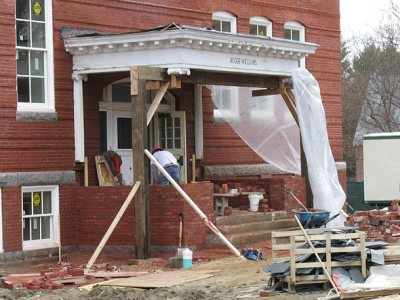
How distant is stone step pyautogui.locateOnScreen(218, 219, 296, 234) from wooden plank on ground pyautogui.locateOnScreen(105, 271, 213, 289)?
141 inches

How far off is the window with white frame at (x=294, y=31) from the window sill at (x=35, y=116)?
354 inches

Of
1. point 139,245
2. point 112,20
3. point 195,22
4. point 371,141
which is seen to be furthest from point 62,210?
point 371,141

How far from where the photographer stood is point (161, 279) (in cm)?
1575

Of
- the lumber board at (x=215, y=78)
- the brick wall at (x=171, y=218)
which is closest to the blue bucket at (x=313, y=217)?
the brick wall at (x=171, y=218)

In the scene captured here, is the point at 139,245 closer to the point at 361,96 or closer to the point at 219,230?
the point at 219,230

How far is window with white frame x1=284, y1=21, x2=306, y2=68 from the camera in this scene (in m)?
26.2

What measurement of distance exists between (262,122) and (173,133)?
2.36m

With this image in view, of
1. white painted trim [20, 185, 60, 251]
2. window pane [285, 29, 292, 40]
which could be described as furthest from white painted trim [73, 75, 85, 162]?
window pane [285, 29, 292, 40]

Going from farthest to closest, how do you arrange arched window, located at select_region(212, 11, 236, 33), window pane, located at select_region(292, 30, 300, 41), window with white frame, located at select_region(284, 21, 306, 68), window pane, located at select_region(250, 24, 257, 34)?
window pane, located at select_region(292, 30, 300, 41)
window with white frame, located at select_region(284, 21, 306, 68)
window pane, located at select_region(250, 24, 257, 34)
arched window, located at select_region(212, 11, 236, 33)

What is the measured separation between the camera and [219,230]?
19859 mm

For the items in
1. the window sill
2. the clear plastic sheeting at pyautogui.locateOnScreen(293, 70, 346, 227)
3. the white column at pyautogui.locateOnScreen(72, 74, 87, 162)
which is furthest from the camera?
the clear plastic sheeting at pyautogui.locateOnScreen(293, 70, 346, 227)

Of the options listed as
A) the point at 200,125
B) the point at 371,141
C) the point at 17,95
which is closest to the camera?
the point at 17,95

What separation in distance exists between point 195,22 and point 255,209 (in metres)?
5.16

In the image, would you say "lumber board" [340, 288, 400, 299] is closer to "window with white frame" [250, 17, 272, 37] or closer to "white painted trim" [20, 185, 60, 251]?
"white painted trim" [20, 185, 60, 251]
